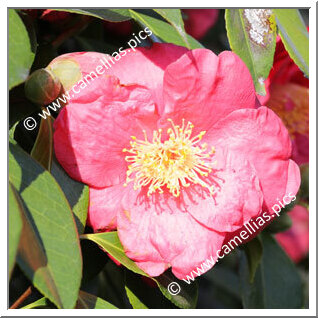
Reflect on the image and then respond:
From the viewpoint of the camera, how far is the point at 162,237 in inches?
33.8

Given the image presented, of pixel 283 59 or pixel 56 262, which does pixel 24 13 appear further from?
pixel 283 59

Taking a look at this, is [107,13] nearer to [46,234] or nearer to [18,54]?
[18,54]

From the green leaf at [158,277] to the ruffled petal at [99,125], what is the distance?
0.08 meters

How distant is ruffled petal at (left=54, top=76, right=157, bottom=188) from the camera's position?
0.85 metres

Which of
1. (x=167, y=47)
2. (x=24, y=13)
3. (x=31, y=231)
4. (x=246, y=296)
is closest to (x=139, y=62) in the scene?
(x=167, y=47)

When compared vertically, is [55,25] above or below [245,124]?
above

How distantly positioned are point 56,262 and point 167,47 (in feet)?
1.20

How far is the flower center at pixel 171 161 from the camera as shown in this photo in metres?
0.91

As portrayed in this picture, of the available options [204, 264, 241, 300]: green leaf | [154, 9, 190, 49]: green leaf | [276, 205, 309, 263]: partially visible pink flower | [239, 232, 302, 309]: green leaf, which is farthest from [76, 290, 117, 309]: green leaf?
[276, 205, 309, 263]: partially visible pink flower

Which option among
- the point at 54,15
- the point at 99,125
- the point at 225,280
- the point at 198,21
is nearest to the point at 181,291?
the point at 99,125

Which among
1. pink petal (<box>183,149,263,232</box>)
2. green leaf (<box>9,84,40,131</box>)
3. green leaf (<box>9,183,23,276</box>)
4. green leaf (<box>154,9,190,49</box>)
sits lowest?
pink petal (<box>183,149,263,232</box>)

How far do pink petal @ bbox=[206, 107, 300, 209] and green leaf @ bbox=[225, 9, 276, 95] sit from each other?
5 cm

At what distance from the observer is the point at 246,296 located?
4.47 ft

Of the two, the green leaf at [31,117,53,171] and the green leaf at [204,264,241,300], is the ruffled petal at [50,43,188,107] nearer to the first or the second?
the green leaf at [31,117,53,171]
